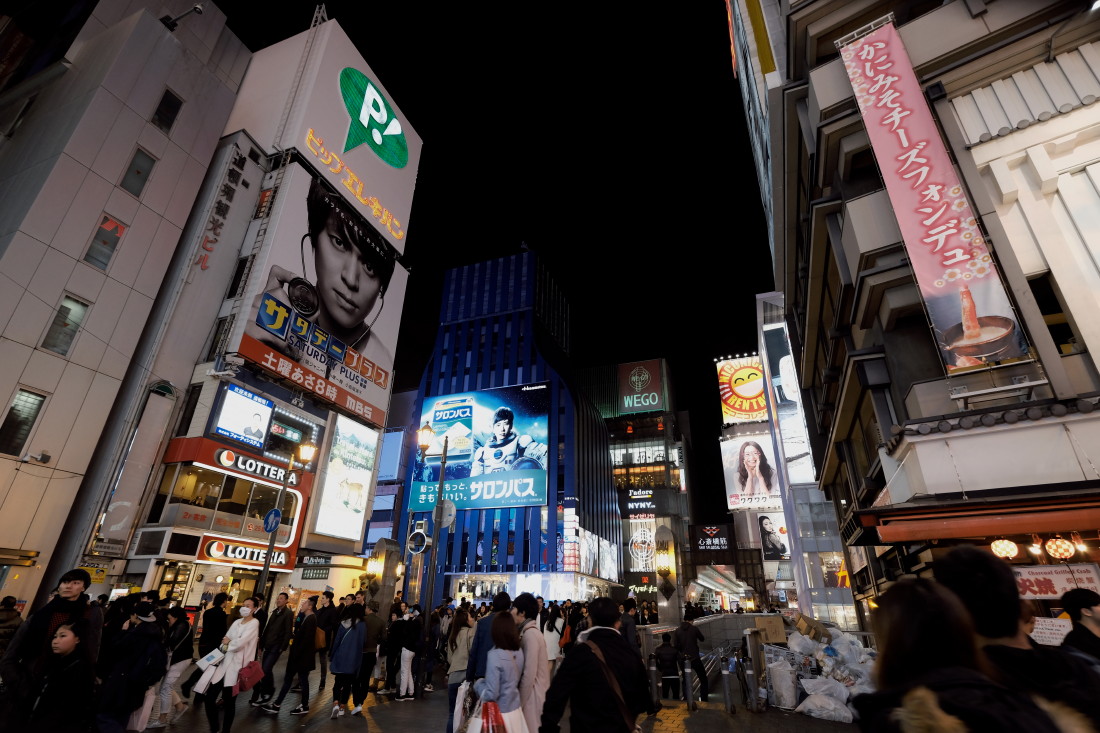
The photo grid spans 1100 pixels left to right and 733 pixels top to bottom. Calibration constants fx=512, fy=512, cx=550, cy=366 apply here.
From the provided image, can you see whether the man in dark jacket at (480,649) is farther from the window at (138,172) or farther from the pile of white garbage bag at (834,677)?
the window at (138,172)

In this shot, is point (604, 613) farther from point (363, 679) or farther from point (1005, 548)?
point (1005, 548)

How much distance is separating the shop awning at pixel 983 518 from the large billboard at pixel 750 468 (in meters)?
53.7

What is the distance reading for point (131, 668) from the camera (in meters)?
5.35

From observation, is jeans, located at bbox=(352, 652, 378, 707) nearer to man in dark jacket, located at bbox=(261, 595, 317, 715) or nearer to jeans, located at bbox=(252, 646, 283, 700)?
man in dark jacket, located at bbox=(261, 595, 317, 715)

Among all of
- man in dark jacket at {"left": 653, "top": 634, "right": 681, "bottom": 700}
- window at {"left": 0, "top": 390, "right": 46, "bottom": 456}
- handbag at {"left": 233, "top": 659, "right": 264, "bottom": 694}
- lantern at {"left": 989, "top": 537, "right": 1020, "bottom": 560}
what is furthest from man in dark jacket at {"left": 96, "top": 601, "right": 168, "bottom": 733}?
window at {"left": 0, "top": 390, "right": 46, "bottom": 456}

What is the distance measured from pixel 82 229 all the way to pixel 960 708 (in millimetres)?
29223

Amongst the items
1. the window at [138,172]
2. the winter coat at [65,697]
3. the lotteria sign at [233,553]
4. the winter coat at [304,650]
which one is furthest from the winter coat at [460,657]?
the window at [138,172]

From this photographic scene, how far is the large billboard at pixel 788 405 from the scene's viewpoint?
36.9m

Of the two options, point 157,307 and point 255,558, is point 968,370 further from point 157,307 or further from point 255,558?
point 157,307

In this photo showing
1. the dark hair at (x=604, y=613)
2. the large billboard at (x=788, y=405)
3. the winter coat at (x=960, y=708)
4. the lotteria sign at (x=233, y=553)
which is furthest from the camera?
the large billboard at (x=788, y=405)

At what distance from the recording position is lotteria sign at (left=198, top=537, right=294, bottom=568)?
23016 millimetres

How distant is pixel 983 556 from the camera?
93.2 inches

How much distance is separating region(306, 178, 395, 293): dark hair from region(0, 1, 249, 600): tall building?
18.3 ft

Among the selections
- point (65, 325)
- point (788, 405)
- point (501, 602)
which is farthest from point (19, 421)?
point (788, 405)
